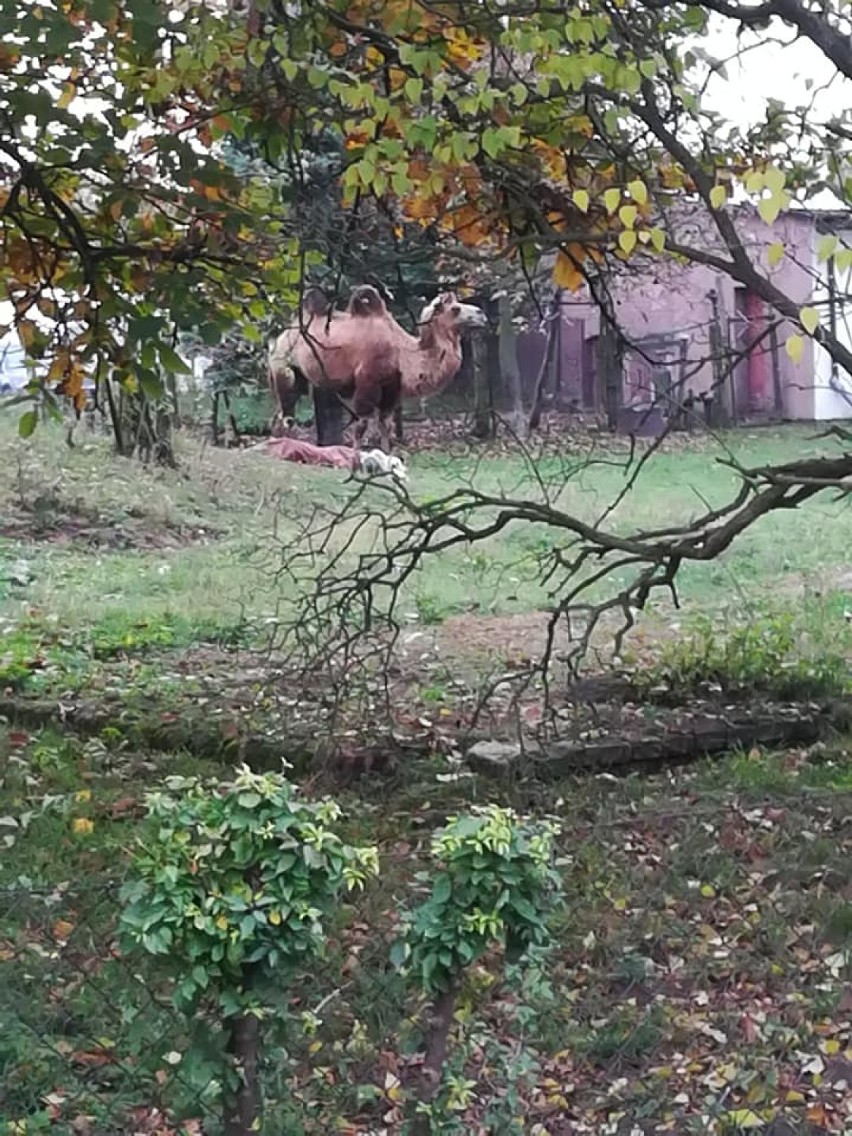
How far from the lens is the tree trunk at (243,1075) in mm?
2764

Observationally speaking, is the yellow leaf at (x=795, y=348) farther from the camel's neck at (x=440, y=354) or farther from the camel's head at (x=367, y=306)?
the camel's neck at (x=440, y=354)

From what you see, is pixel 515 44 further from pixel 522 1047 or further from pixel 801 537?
pixel 801 537

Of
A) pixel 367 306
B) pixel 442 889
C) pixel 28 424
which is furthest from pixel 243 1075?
pixel 367 306

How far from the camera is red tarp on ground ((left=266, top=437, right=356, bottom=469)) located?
21469 millimetres

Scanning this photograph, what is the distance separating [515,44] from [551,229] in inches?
47.0

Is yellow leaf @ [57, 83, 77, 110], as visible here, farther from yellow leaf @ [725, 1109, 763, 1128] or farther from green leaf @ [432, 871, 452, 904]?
yellow leaf @ [725, 1109, 763, 1128]

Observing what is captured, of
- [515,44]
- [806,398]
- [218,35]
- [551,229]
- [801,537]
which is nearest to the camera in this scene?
[515,44]

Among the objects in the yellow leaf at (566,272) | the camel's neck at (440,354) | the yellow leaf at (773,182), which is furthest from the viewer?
the camel's neck at (440,354)

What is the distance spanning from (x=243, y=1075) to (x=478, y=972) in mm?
1717

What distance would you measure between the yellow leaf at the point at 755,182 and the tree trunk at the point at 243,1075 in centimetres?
228

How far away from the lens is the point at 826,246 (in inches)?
137

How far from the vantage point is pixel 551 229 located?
6.30 metres

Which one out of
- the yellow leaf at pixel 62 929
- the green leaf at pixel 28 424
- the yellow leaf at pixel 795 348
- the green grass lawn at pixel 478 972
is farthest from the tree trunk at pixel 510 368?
the yellow leaf at pixel 795 348

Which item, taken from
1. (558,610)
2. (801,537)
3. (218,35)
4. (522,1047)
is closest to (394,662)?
(558,610)
